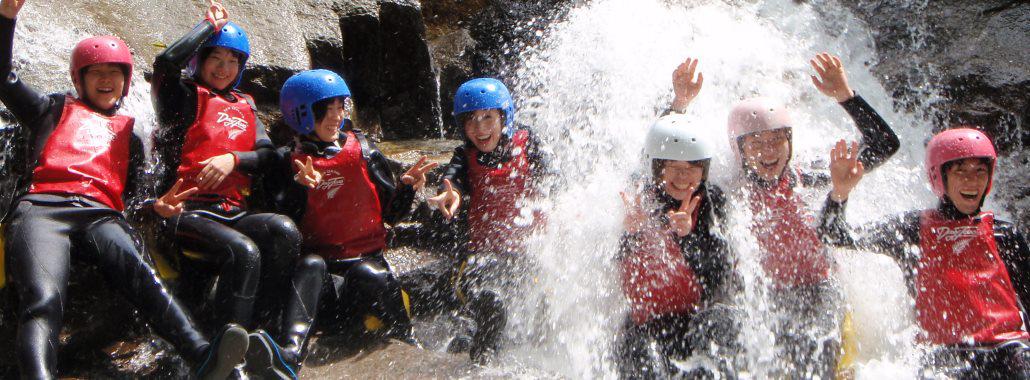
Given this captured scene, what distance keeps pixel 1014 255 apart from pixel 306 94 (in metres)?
4.15

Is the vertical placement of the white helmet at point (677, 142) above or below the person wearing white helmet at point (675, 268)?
above

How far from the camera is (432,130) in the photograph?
26.4 feet

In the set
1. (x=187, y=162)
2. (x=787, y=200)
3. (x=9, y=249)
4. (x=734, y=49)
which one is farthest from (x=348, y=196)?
(x=734, y=49)

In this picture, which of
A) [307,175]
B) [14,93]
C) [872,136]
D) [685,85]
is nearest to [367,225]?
[307,175]

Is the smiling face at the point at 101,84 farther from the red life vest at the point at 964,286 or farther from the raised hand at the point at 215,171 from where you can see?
the red life vest at the point at 964,286

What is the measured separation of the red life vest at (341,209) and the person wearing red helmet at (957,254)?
266 cm

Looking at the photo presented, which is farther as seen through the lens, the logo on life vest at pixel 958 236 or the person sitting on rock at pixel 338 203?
the person sitting on rock at pixel 338 203

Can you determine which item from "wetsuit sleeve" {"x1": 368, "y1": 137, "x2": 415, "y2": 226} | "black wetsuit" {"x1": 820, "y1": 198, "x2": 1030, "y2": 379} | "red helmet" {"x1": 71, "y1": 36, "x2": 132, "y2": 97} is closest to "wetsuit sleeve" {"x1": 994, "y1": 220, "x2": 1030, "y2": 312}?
"black wetsuit" {"x1": 820, "y1": 198, "x2": 1030, "y2": 379}

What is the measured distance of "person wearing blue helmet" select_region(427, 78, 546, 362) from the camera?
15.9 feet

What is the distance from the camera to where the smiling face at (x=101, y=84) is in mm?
4316

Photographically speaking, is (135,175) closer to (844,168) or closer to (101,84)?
(101,84)

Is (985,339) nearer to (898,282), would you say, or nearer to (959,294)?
(959,294)

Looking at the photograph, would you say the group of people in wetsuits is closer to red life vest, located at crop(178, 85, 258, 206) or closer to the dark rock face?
red life vest, located at crop(178, 85, 258, 206)

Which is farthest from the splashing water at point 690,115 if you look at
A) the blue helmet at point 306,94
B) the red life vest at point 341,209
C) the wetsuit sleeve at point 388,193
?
the blue helmet at point 306,94
